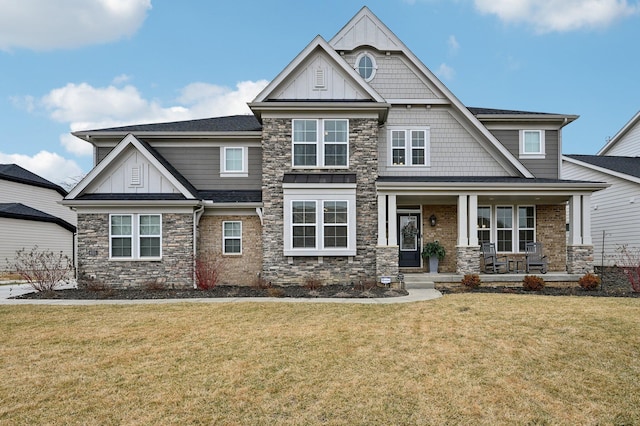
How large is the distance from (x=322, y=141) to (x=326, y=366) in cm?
972

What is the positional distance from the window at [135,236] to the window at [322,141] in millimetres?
5487

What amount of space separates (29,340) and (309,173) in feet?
30.8

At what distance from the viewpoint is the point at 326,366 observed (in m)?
6.22

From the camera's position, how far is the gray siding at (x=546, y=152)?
55.2ft

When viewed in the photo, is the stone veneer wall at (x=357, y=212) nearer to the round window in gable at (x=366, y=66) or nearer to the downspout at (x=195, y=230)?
the downspout at (x=195, y=230)

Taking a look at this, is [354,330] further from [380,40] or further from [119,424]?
[380,40]

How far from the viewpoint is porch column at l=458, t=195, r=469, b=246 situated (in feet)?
46.1

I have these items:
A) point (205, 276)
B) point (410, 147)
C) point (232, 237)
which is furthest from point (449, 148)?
point (205, 276)

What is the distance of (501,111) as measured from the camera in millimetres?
17438

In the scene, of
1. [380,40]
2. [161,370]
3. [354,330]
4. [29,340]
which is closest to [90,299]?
[29,340]

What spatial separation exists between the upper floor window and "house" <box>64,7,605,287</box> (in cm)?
179

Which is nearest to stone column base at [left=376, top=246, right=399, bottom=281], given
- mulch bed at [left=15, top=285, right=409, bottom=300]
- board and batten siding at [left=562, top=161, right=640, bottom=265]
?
mulch bed at [left=15, top=285, right=409, bottom=300]

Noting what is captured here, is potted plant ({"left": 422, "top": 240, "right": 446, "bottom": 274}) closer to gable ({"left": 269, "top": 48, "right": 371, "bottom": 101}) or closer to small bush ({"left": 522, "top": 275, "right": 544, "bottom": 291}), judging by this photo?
small bush ({"left": 522, "top": 275, "right": 544, "bottom": 291})

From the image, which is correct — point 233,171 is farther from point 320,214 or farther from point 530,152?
point 530,152
